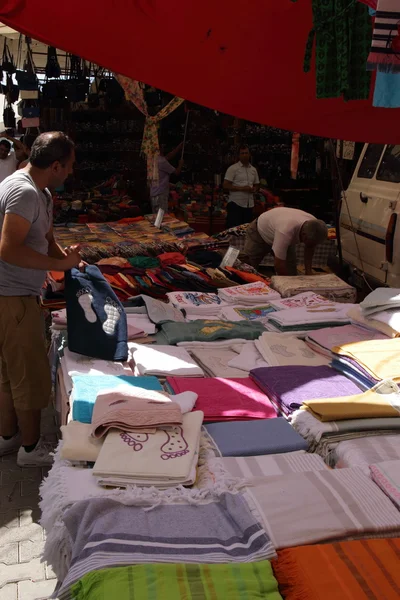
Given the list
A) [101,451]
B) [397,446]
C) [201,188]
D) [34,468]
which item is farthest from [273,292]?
[201,188]

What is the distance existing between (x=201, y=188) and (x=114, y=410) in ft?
32.5

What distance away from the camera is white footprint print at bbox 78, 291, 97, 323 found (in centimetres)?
344

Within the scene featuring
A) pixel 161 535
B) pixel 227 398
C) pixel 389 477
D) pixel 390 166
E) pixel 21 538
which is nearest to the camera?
pixel 161 535

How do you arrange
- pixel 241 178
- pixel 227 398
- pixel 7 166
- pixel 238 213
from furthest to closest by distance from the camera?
pixel 238 213, pixel 241 178, pixel 7 166, pixel 227 398

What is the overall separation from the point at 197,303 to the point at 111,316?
1085 millimetres

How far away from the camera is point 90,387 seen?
2.68 metres

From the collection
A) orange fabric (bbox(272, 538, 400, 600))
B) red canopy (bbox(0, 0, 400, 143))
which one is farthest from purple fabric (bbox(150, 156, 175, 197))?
orange fabric (bbox(272, 538, 400, 600))

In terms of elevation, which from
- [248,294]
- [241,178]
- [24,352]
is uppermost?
[241,178]

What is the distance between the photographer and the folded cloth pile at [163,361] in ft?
10.1

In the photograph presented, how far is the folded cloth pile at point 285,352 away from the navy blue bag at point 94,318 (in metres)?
0.75

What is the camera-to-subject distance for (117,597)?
1447mm

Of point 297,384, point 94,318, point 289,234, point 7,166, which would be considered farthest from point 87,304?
point 7,166

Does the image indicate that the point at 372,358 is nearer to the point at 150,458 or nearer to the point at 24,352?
the point at 150,458

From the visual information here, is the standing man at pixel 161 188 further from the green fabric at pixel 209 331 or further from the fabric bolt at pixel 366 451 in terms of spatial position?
the fabric bolt at pixel 366 451
